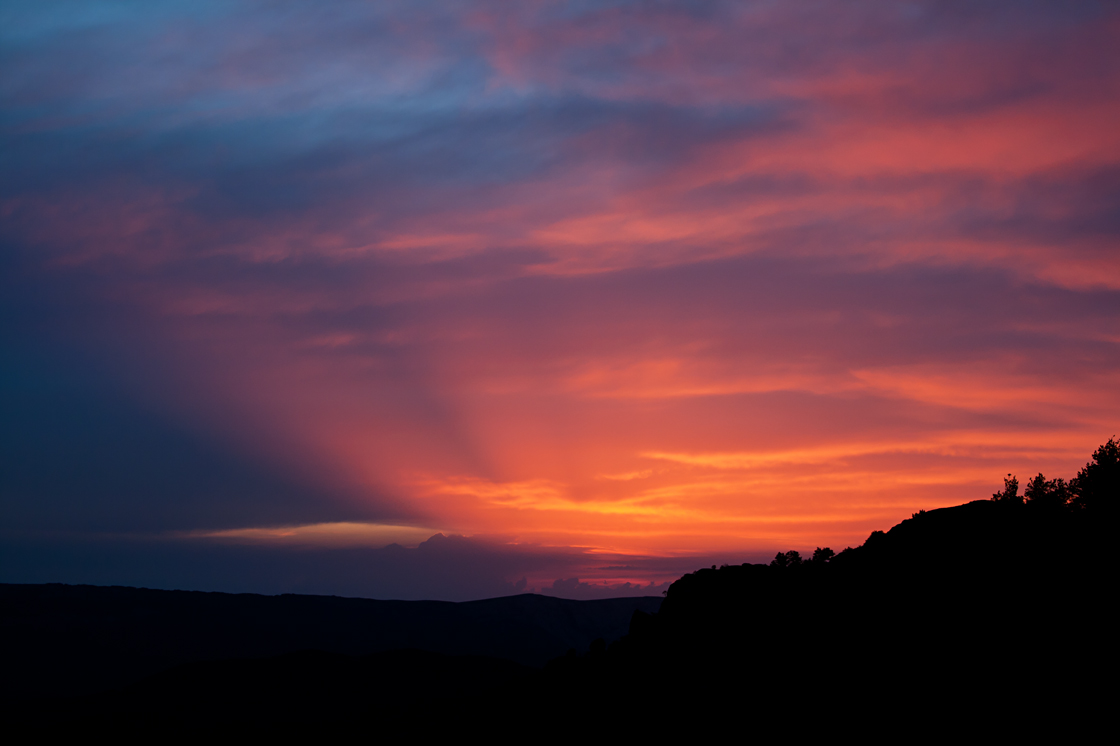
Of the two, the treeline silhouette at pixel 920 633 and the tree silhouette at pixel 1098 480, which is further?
the tree silhouette at pixel 1098 480

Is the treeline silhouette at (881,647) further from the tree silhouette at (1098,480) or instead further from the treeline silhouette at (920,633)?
the tree silhouette at (1098,480)

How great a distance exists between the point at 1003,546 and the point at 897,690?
10.9 m

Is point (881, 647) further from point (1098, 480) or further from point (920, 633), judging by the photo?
point (1098, 480)

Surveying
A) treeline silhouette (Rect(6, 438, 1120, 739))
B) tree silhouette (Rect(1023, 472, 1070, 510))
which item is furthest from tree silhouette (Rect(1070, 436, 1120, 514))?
treeline silhouette (Rect(6, 438, 1120, 739))

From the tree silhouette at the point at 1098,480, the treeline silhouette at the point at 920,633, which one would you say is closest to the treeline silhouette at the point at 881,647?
the treeline silhouette at the point at 920,633

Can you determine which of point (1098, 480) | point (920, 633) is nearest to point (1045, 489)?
point (1098, 480)

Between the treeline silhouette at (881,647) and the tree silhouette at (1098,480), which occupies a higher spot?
the tree silhouette at (1098,480)

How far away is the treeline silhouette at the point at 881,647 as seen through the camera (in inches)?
1523

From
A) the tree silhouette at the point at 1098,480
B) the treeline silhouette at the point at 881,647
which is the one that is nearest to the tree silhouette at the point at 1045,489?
Result: the tree silhouette at the point at 1098,480

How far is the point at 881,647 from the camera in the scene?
4416 centimetres

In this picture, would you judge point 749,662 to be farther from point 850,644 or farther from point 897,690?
point 897,690

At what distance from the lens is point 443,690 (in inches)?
5221

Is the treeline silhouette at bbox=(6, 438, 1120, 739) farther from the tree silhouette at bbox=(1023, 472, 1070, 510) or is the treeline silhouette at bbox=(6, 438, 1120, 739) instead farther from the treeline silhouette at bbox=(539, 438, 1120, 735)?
the tree silhouette at bbox=(1023, 472, 1070, 510)

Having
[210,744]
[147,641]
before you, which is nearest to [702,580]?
[210,744]
